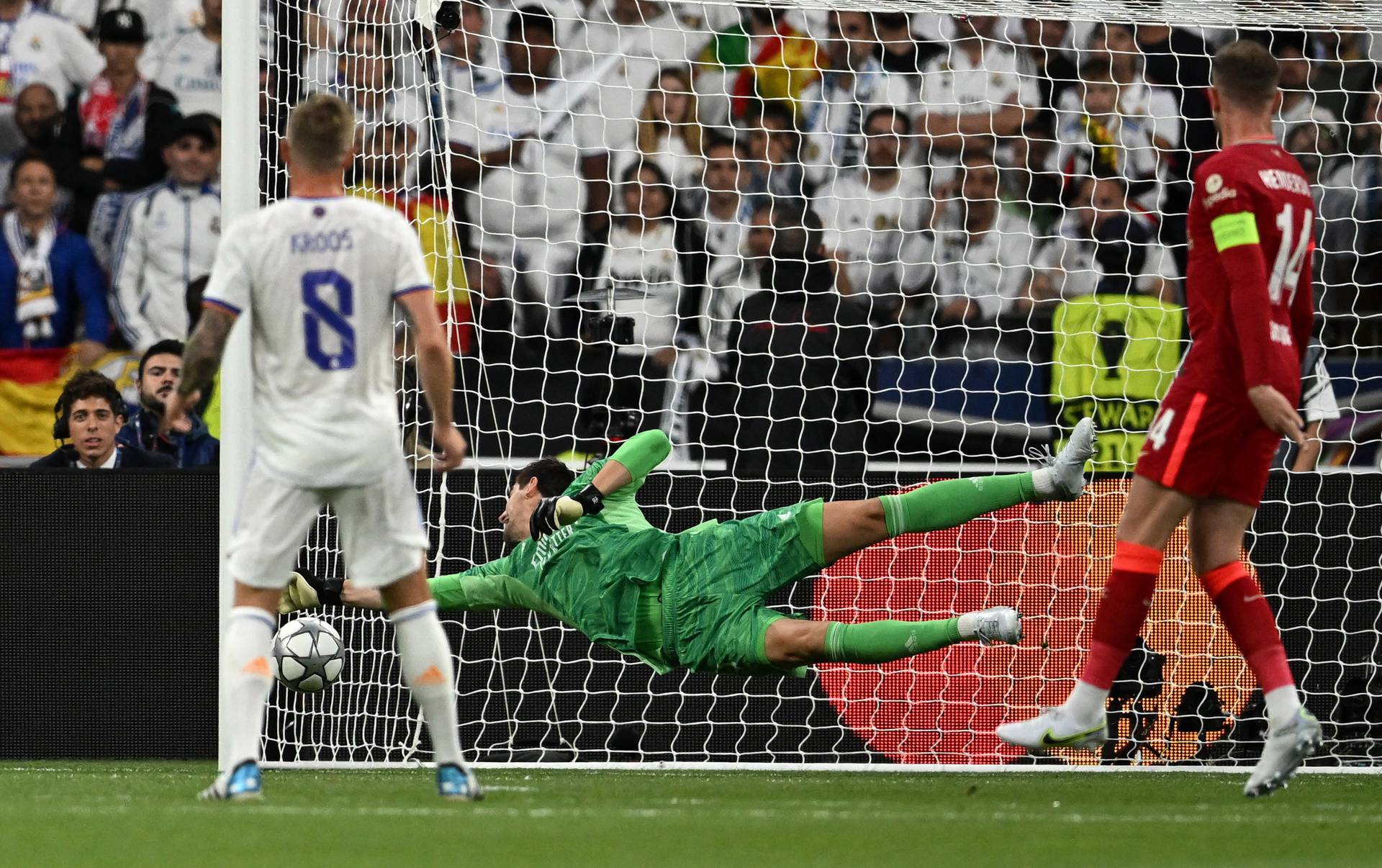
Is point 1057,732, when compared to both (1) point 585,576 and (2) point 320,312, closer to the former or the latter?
(1) point 585,576

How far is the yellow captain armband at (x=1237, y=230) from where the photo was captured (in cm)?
473

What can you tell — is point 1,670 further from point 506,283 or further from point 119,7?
point 119,7

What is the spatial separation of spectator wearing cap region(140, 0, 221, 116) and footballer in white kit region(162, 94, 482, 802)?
19.0 ft

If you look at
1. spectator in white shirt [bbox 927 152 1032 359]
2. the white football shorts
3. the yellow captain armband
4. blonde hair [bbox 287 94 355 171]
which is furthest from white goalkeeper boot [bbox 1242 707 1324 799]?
spectator in white shirt [bbox 927 152 1032 359]

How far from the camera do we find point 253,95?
6.04 m

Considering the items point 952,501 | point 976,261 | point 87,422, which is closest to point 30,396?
point 87,422

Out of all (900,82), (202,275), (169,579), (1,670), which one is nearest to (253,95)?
(169,579)

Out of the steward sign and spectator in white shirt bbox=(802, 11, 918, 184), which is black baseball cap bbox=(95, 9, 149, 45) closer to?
spectator in white shirt bbox=(802, 11, 918, 184)

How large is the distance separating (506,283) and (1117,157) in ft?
10.3

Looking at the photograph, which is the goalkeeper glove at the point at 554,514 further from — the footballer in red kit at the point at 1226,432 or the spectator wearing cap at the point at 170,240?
the spectator wearing cap at the point at 170,240

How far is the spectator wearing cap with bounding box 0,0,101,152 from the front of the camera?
9.75 metres

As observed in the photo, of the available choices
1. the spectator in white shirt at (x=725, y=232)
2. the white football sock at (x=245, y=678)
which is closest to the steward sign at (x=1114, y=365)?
the spectator in white shirt at (x=725, y=232)

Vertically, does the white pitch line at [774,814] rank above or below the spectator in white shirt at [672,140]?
below

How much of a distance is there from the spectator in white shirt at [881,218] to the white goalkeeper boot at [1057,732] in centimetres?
417
